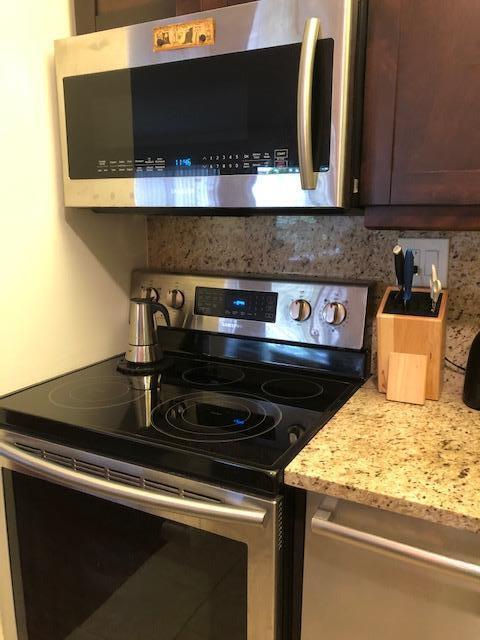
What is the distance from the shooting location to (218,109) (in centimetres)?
107

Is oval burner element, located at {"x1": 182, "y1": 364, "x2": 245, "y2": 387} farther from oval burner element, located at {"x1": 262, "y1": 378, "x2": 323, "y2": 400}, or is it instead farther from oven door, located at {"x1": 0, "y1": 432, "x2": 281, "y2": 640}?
oven door, located at {"x1": 0, "y1": 432, "x2": 281, "y2": 640}

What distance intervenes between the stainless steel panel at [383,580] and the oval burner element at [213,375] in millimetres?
481

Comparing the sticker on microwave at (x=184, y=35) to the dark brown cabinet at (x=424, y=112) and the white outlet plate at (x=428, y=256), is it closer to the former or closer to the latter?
the dark brown cabinet at (x=424, y=112)

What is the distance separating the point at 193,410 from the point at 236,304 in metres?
0.39

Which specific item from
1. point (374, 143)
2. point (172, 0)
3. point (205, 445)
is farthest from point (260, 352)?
point (172, 0)

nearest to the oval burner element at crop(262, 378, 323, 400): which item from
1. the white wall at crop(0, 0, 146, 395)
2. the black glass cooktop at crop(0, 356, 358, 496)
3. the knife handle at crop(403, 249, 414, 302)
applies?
the black glass cooktop at crop(0, 356, 358, 496)

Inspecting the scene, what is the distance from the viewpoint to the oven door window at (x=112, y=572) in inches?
36.4

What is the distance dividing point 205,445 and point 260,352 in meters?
0.49

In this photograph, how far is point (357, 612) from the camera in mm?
847

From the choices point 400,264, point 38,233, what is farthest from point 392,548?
point 38,233

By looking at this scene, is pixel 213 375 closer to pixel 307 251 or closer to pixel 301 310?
pixel 301 310

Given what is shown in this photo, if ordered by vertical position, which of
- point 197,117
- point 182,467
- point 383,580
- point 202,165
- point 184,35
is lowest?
point 383,580

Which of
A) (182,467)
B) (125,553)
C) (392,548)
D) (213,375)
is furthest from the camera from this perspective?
(213,375)

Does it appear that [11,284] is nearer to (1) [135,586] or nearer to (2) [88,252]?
(2) [88,252]
